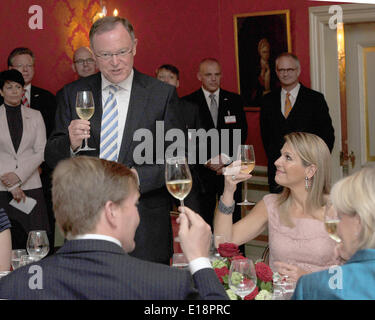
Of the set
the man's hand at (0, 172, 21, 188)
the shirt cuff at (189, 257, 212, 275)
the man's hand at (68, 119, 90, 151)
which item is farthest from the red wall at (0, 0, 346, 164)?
the shirt cuff at (189, 257, 212, 275)

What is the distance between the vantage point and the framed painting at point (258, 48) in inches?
261

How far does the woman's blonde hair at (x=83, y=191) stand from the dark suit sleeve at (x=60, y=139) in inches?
49.0

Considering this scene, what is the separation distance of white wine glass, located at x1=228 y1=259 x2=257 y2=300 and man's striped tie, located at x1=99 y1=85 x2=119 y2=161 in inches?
43.9

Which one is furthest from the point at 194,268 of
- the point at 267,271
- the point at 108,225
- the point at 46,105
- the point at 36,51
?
the point at 36,51

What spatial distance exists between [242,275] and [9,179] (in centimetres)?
338

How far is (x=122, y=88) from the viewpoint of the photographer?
324 centimetres

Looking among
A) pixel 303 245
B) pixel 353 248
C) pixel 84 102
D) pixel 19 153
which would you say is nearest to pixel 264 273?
pixel 353 248

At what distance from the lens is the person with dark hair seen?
5230 millimetres

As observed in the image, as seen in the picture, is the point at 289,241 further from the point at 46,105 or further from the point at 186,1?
the point at 186,1

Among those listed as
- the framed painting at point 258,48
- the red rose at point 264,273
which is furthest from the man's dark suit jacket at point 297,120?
the red rose at point 264,273

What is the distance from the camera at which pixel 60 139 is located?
3.15 meters

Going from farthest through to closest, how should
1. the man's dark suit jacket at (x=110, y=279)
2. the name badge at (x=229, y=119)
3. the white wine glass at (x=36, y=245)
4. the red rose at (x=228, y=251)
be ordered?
the name badge at (x=229, y=119) < the white wine glass at (x=36, y=245) < the red rose at (x=228, y=251) < the man's dark suit jacket at (x=110, y=279)

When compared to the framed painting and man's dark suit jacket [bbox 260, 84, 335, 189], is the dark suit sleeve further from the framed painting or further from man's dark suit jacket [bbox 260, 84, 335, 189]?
the framed painting

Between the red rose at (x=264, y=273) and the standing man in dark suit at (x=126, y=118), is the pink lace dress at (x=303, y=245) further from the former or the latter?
the red rose at (x=264, y=273)
